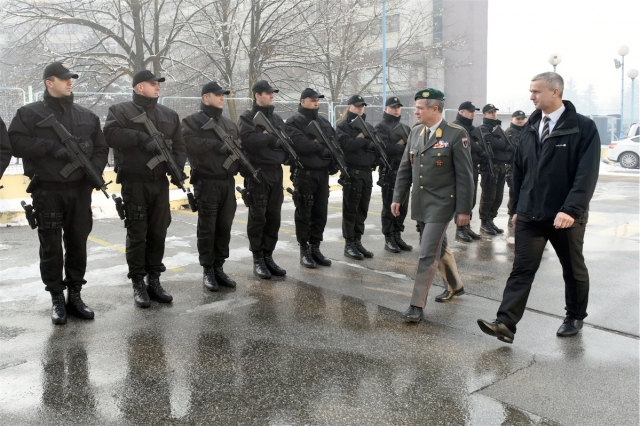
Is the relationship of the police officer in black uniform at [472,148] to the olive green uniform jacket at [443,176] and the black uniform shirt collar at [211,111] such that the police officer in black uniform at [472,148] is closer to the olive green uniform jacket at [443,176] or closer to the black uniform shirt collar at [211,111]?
the olive green uniform jacket at [443,176]

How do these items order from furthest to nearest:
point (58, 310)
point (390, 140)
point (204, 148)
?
point (390, 140) → point (204, 148) → point (58, 310)

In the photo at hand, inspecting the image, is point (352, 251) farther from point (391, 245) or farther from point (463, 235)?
point (463, 235)

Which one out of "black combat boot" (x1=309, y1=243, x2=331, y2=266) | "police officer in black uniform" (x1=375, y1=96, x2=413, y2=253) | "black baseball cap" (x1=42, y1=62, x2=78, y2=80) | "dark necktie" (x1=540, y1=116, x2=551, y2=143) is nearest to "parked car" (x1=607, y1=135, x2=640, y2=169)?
"police officer in black uniform" (x1=375, y1=96, x2=413, y2=253)

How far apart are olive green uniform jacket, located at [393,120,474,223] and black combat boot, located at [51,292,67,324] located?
3.11 metres

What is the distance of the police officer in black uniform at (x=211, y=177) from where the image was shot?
588 cm

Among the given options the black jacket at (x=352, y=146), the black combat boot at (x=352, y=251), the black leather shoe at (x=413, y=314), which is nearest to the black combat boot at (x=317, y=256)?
the black combat boot at (x=352, y=251)

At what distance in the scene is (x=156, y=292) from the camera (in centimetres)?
568

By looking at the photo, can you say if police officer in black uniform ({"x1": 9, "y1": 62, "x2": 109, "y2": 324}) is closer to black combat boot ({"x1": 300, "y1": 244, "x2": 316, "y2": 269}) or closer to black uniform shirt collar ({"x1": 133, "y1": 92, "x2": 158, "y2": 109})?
black uniform shirt collar ({"x1": 133, "y1": 92, "x2": 158, "y2": 109})

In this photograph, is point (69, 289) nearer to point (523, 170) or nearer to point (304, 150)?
point (304, 150)

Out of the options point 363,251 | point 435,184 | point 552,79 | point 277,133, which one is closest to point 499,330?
point 435,184

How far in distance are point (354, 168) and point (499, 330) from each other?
11.5 feet

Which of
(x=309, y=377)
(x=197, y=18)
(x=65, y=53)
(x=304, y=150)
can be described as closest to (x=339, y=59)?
(x=197, y=18)

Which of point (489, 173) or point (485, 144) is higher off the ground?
point (485, 144)

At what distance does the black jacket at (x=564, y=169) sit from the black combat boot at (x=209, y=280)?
3041 mm
